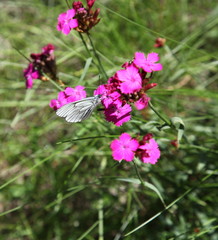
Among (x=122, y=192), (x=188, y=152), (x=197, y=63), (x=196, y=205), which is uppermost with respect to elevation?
(x=197, y=63)

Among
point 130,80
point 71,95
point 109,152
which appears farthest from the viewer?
point 109,152

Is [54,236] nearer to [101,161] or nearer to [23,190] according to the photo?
[23,190]

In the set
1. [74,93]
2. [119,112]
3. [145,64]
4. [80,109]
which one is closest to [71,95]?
[74,93]

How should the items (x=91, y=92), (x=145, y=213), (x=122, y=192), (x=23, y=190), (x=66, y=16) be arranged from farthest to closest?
(x=23, y=190) → (x=122, y=192) → (x=145, y=213) → (x=91, y=92) → (x=66, y=16)

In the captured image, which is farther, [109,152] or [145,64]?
[109,152]

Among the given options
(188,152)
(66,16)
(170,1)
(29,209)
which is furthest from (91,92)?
(170,1)

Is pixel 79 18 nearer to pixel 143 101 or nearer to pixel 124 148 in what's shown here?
pixel 143 101
